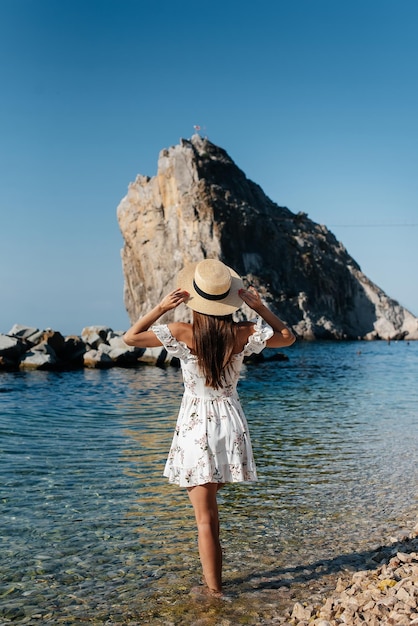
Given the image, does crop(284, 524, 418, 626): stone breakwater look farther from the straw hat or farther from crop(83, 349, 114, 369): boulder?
crop(83, 349, 114, 369): boulder

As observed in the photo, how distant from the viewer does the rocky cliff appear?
9719cm

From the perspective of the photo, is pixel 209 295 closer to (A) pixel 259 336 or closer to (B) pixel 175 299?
(B) pixel 175 299

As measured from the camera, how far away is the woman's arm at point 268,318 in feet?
16.1

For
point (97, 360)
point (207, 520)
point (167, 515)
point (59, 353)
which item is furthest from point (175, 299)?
point (59, 353)

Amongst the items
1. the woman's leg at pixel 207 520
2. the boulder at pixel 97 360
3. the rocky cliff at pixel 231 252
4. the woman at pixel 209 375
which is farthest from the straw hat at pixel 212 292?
the rocky cliff at pixel 231 252

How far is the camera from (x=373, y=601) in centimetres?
424

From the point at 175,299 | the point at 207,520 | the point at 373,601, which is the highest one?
the point at 175,299

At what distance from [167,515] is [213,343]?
3.40 metres

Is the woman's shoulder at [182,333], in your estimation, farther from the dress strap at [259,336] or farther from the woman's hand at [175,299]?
the dress strap at [259,336]

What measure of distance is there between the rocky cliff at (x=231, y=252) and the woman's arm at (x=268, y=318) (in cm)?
8156

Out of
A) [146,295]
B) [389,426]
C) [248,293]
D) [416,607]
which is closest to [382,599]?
[416,607]

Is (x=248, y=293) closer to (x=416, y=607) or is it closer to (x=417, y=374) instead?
(x=416, y=607)

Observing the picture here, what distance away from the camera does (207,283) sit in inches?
185

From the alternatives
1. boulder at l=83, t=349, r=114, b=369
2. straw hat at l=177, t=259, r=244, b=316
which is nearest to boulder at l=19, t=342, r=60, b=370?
boulder at l=83, t=349, r=114, b=369
